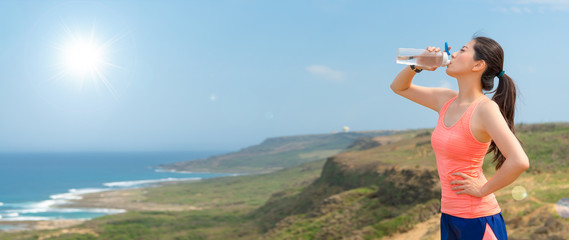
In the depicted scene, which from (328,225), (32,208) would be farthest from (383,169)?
(32,208)

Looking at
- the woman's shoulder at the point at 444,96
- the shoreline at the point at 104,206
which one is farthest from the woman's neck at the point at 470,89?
the shoreline at the point at 104,206

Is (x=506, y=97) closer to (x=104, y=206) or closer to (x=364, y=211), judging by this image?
(x=364, y=211)

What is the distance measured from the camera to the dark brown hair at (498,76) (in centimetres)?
301

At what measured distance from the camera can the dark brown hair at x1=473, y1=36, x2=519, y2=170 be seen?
3012 mm

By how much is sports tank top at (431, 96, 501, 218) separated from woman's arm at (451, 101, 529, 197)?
0.08 m

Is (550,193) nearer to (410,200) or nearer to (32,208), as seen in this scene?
(410,200)

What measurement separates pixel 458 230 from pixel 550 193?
47.1ft

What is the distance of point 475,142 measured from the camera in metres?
2.87

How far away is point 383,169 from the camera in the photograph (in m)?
29.0

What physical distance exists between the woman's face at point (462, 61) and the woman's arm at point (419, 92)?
0.37 m

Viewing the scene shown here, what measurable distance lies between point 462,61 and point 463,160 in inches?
27.4

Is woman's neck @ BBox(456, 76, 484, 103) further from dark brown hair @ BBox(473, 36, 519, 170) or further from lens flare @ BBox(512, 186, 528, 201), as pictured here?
lens flare @ BBox(512, 186, 528, 201)

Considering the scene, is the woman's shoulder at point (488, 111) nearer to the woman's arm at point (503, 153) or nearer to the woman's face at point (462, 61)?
the woman's arm at point (503, 153)

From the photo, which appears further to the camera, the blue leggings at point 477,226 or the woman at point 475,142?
the blue leggings at point 477,226
